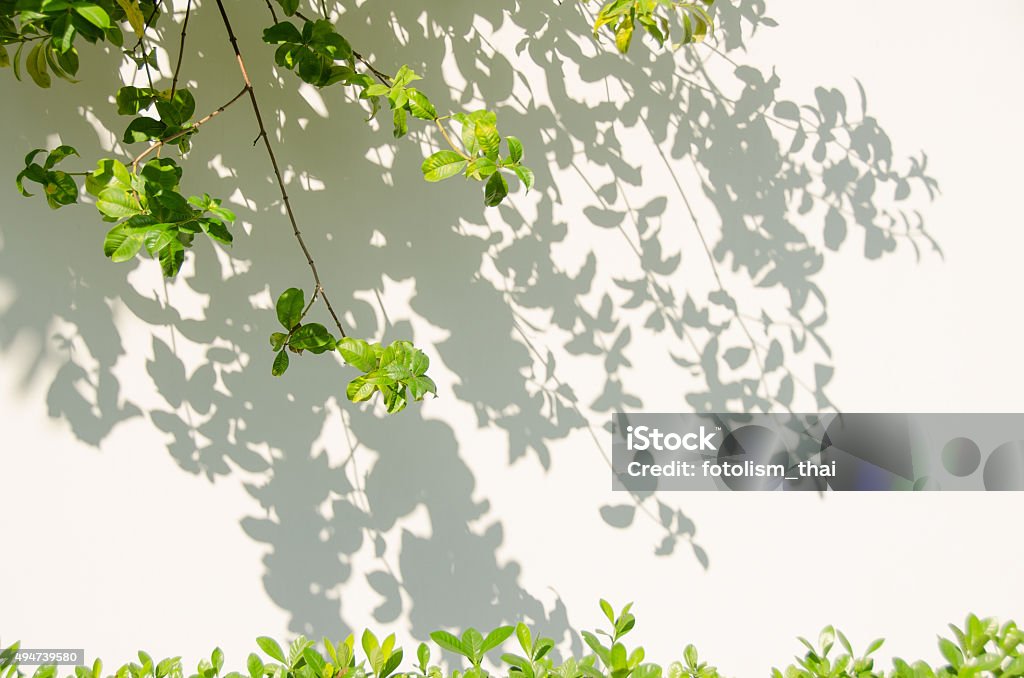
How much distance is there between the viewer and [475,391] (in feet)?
7.11

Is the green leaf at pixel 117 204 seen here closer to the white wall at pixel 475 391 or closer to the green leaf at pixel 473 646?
the white wall at pixel 475 391

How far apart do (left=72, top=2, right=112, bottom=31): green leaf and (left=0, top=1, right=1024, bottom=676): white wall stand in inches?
31.7

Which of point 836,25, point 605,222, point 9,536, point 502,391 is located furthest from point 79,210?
point 836,25

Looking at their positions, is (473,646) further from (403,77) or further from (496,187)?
(403,77)

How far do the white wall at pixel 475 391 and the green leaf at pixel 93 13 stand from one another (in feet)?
2.64

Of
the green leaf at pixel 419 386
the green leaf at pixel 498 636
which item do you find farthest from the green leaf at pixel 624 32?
the green leaf at pixel 498 636

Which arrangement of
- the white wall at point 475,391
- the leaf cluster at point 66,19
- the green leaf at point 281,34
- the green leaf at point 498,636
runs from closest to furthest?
the leaf cluster at point 66,19, the green leaf at point 498,636, the green leaf at point 281,34, the white wall at point 475,391

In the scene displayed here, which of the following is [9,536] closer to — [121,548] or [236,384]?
[121,548]

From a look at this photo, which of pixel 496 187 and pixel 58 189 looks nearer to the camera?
pixel 496 187

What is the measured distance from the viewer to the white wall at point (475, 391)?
6.96 ft

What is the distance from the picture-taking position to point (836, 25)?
2.15 m

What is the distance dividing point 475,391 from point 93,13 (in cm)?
135

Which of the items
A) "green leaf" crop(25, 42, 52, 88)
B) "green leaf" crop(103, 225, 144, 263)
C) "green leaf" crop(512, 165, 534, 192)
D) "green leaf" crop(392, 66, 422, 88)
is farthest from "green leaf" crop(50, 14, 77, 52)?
"green leaf" crop(512, 165, 534, 192)

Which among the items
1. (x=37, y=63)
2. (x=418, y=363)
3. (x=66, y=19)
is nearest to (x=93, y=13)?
(x=66, y=19)
